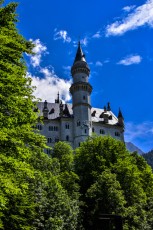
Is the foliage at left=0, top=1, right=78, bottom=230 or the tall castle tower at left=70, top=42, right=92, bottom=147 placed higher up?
the tall castle tower at left=70, top=42, right=92, bottom=147

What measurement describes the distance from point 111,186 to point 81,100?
63993 millimetres

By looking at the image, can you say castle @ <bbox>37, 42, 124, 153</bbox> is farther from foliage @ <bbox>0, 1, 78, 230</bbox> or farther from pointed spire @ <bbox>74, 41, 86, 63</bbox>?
foliage @ <bbox>0, 1, 78, 230</bbox>

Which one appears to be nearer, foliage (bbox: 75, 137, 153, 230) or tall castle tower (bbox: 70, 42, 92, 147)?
foliage (bbox: 75, 137, 153, 230)

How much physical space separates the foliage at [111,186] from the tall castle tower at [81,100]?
41413 millimetres

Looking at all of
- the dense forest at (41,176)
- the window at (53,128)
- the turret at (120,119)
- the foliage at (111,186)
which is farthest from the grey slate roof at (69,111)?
the foliage at (111,186)

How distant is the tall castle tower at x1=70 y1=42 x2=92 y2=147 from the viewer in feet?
324

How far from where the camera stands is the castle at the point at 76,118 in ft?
327

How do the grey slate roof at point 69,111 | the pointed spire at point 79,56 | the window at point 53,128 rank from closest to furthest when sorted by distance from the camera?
the window at point 53,128 < the grey slate roof at point 69,111 < the pointed spire at point 79,56

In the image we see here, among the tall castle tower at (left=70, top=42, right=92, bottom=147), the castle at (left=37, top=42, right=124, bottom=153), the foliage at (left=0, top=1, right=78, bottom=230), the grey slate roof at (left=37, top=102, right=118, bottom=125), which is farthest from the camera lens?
the grey slate roof at (left=37, top=102, right=118, bottom=125)

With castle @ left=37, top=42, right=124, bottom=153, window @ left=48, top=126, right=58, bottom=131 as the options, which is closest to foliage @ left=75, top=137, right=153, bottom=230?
castle @ left=37, top=42, right=124, bottom=153

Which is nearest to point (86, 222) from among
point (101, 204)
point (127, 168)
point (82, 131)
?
point (101, 204)

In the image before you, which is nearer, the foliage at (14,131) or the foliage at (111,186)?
the foliage at (14,131)

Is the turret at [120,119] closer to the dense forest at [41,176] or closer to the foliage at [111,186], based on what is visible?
the dense forest at [41,176]

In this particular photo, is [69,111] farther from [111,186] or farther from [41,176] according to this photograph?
[41,176]
